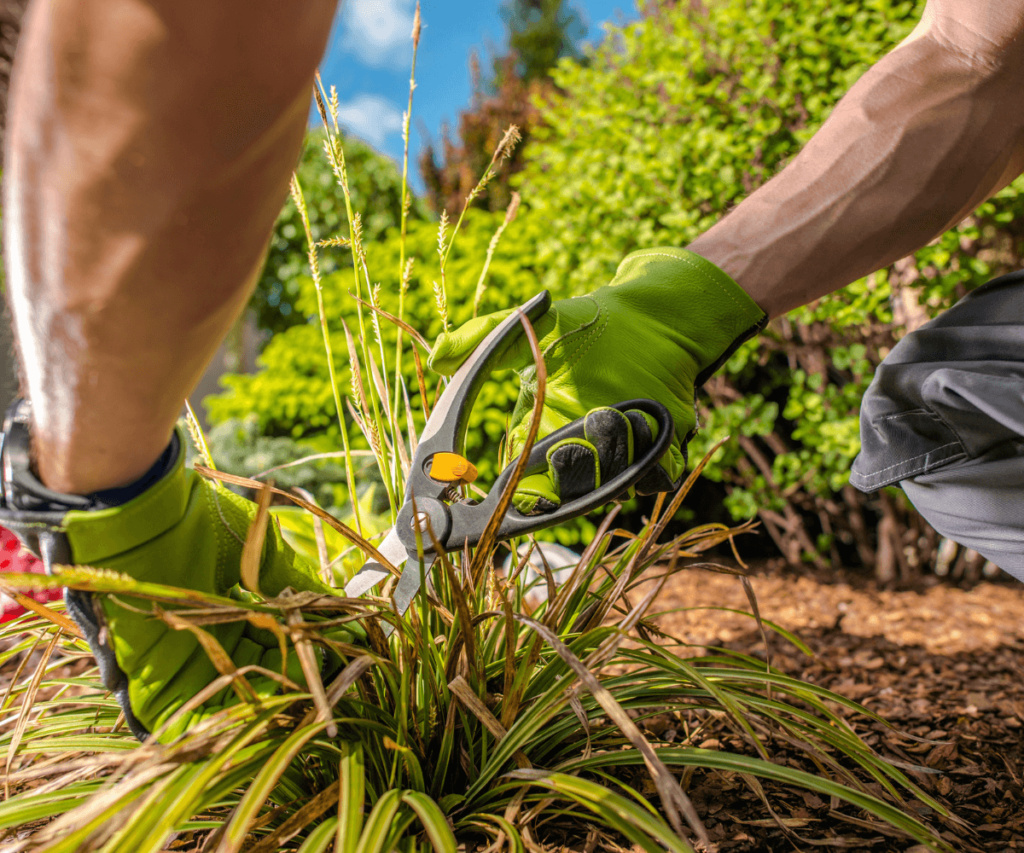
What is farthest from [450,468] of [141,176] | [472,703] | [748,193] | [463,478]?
[748,193]

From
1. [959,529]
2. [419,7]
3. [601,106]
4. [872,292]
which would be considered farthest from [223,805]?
[601,106]

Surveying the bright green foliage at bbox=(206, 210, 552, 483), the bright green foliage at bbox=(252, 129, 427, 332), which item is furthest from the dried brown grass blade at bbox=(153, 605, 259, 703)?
the bright green foliage at bbox=(252, 129, 427, 332)

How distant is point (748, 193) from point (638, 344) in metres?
2.01

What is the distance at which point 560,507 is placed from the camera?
104 centimetres

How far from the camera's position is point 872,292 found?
2.57m

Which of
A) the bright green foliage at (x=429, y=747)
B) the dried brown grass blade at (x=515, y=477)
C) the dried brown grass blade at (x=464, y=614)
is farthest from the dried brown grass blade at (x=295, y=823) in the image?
the dried brown grass blade at (x=515, y=477)

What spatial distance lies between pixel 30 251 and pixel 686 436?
98cm

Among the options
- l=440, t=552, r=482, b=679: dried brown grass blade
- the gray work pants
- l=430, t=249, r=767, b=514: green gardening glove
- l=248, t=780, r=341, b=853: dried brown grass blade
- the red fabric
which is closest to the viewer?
l=248, t=780, r=341, b=853: dried brown grass blade

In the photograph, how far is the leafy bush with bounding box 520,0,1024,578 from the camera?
2592 mm

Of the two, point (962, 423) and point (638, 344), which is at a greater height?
point (638, 344)

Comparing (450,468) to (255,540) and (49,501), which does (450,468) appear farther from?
(49,501)

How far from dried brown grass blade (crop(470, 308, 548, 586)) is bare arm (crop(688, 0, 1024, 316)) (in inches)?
19.1

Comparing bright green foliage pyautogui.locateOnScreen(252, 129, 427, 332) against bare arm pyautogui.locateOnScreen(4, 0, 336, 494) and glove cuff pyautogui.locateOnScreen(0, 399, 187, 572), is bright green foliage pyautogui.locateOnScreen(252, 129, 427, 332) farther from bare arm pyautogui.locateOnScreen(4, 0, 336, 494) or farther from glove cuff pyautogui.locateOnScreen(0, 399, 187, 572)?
bare arm pyautogui.locateOnScreen(4, 0, 336, 494)

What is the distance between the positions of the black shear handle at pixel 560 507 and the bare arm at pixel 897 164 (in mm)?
331
